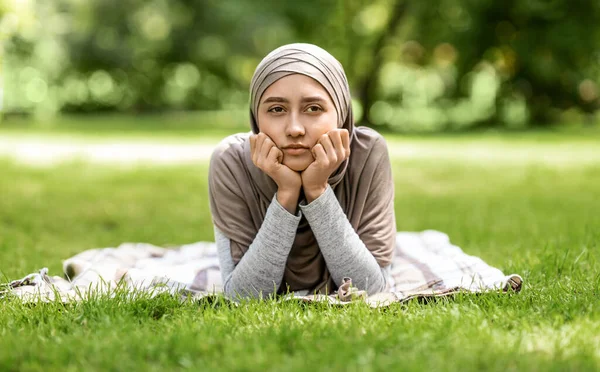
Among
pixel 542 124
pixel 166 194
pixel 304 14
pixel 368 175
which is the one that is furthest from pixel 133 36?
pixel 368 175

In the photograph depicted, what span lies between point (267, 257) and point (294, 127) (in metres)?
0.68

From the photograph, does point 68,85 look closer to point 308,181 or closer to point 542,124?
point 542,124

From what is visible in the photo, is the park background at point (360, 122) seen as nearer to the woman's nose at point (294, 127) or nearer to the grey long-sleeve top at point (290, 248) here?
the grey long-sleeve top at point (290, 248)

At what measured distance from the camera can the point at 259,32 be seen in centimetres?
2284

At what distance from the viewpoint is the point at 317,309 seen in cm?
326

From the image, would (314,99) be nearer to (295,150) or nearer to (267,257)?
(295,150)

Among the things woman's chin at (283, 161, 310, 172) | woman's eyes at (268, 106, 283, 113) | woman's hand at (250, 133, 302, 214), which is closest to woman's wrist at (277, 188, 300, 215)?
woman's hand at (250, 133, 302, 214)

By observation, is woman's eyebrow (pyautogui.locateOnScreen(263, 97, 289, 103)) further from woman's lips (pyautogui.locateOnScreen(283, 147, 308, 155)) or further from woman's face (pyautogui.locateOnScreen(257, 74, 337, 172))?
woman's lips (pyautogui.locateOnScreen(283, 147, 308, 155))

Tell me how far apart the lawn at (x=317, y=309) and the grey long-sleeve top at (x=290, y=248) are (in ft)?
0.65

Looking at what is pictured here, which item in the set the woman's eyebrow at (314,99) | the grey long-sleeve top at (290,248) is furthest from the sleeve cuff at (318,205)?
the woman's eyebrow at (314,99)

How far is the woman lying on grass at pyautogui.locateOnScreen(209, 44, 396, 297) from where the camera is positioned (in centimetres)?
334

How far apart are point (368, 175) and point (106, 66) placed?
2523 cm

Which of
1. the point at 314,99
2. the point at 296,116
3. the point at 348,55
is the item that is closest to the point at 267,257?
the point at 296,116

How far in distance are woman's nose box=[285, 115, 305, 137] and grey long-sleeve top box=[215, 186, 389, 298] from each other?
1.10 ft
